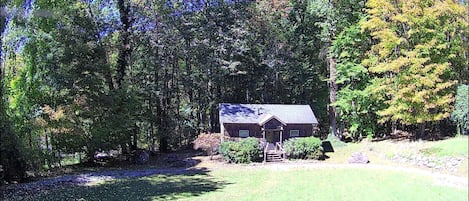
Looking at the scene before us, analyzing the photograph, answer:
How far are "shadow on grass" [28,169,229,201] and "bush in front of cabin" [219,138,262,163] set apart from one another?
4.18 meters

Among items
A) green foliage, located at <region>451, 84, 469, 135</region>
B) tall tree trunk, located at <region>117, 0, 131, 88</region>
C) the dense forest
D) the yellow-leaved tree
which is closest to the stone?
the yellow-leaved tree

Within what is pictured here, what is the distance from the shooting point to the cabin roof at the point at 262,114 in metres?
24.3

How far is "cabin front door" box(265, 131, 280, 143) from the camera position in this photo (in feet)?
81.3

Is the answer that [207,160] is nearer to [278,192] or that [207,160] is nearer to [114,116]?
[114,116]

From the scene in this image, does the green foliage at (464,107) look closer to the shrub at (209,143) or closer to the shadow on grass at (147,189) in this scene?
the shadow on grass at (147,189)

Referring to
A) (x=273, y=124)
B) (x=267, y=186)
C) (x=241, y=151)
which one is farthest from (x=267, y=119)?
(x=267, y=186)

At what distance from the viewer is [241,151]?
71.7 ft

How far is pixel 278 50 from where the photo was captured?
97.8 ft

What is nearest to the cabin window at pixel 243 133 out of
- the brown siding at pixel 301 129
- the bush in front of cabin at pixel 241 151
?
the bush in front of cabin at pixel 241 151

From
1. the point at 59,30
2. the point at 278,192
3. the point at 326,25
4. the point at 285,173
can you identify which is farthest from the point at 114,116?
the point at 326,25

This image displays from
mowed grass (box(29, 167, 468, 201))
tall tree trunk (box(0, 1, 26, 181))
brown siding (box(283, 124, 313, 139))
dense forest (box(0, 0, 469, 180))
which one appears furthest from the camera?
brown siding (box(283, 124, 313, 139))

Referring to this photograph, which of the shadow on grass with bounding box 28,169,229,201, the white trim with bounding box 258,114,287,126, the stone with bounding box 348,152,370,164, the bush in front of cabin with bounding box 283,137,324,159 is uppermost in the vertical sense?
the white trim with bounding box 258,114,287,126

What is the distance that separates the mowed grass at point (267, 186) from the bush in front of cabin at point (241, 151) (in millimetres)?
2983

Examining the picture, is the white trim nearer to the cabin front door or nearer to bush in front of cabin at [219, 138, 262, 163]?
the cabin front door
